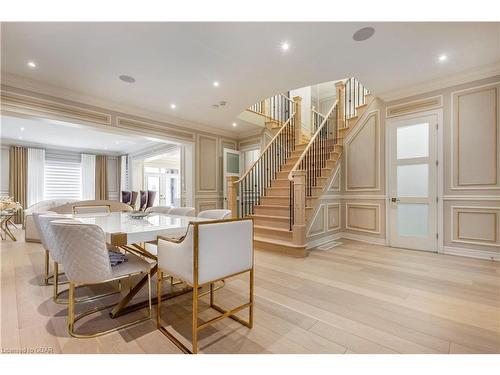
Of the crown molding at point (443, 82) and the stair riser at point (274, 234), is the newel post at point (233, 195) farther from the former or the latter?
the crown molding at point (443, 82)

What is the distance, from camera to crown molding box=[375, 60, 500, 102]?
10.6 ft

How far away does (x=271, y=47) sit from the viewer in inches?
107

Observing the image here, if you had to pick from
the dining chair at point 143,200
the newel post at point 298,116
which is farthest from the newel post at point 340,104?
the dining chair at point 143,200

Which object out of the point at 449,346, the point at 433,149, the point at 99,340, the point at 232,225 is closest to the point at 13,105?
the point at 99,340

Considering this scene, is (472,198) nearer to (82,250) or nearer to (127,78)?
(82,250)

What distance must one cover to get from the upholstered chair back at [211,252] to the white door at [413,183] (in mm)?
3420

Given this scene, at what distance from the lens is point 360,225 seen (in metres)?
4.50

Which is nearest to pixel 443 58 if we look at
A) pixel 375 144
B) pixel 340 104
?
pixel 375 144

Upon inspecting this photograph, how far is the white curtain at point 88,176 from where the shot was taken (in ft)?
28.7

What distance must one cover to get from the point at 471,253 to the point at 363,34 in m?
3.38
